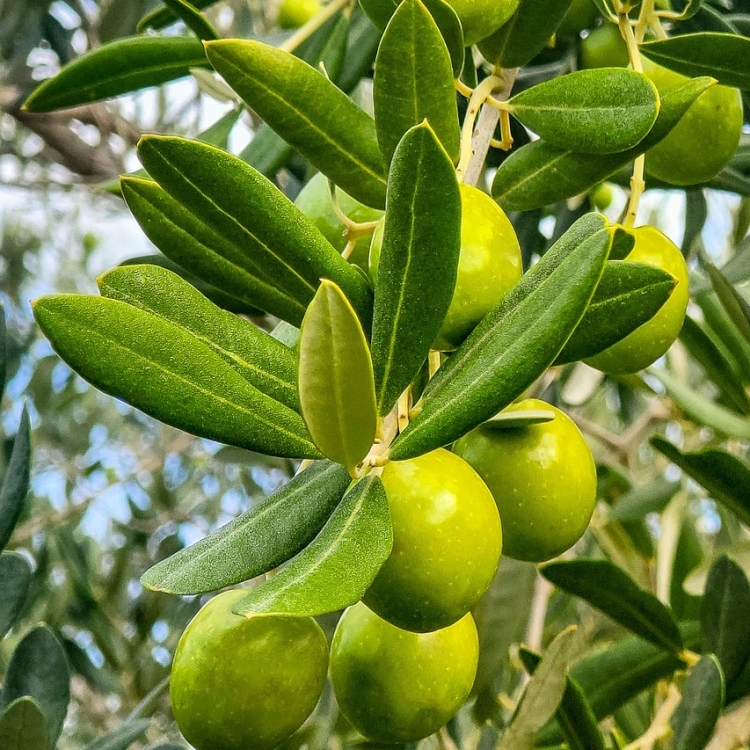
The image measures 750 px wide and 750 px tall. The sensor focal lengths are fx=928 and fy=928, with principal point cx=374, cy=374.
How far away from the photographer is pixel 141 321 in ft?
2.32

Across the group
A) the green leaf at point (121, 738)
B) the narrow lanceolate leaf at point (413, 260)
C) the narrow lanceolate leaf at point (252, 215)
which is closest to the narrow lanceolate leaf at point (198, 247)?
the narrow lanceolate leaf at point (252, 215)

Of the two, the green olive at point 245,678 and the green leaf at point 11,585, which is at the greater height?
the green olive at point 245,678

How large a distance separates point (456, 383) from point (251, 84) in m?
0.35

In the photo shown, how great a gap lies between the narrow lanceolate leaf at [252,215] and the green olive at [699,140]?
53 centimetres

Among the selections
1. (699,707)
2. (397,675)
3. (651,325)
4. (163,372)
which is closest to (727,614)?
(699,707)

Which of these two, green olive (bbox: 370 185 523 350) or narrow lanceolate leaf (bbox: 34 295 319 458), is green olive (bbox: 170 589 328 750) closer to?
narrow lanceolate leaf (bbox: 34 295 319 458)

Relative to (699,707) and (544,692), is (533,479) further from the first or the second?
(699,707)

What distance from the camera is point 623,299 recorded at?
76 centimetres

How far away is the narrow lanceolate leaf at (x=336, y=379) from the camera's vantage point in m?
0.62

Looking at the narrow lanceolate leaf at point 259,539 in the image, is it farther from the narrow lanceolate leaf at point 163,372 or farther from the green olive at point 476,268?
the green olive at point 476,268

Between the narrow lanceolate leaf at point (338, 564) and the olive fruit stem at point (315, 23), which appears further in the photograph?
the olive fruit stem at point (315, 23)

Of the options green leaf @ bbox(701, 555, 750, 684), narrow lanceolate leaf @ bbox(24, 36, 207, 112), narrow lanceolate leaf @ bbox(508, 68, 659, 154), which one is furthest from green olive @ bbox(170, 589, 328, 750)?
narrow lanceolate leaf @ bbox(24, 36, 207, 112)

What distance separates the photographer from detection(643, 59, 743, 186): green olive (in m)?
1.16

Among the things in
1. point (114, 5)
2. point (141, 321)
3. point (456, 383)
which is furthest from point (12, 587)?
point (114, 5)
